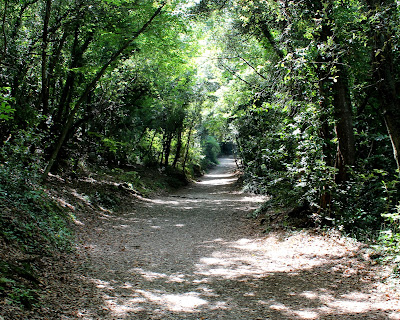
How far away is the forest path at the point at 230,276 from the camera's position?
13.5 feet

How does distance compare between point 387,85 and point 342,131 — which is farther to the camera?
point 342,131

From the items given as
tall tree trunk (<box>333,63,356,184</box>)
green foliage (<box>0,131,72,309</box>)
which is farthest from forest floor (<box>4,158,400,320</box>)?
tall tree trunk (<box>333,63,356,184</box>)

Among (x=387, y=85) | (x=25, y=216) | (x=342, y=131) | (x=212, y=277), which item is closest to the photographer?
(x=387, y=85)

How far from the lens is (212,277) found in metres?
5.50

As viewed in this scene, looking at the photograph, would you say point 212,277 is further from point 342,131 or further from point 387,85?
point 387,85

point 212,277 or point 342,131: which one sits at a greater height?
point 342,131

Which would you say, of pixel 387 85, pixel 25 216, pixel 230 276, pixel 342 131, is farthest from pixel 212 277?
pixel 387 85

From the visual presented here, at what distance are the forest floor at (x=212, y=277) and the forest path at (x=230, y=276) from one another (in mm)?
15

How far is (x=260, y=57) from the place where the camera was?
13.3m

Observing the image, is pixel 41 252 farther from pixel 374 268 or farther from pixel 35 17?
pixel 35 17

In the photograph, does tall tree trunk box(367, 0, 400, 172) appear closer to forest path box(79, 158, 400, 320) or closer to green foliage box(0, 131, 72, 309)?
forest path box(79, 158, 400, 320)

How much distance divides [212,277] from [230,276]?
351mm

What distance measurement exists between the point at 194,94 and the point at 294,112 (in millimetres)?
15438

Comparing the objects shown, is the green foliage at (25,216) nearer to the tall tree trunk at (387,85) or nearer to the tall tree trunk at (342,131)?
the tall tree trunk at (387,85)
